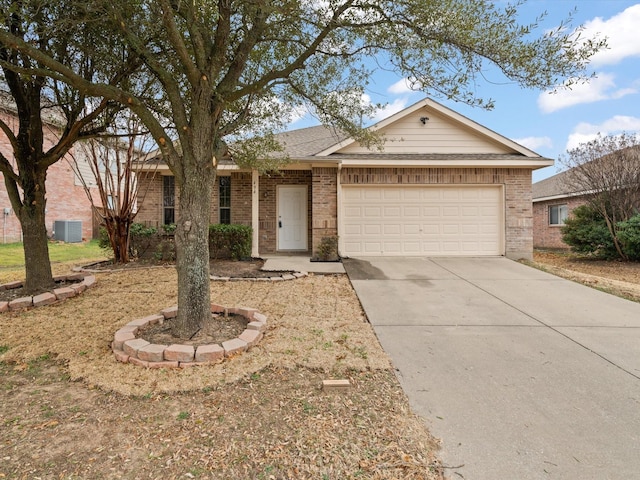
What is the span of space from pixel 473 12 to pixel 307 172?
24.8ft

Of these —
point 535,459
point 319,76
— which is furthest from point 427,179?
point 535,459

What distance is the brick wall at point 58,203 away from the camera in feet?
52.0

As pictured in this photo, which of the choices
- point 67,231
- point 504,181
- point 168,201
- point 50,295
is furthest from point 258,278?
point 67,231

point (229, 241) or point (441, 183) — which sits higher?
point (441, 183)

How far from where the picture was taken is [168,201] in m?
11.2

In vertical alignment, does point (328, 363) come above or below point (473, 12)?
below

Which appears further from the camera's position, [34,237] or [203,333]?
[34,237]

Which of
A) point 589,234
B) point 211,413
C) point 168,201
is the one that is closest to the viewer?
point 211,413

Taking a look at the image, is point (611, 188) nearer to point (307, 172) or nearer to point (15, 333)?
point (307, 172)

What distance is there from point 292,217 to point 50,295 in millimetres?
7031

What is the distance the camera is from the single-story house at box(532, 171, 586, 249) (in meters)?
17.8

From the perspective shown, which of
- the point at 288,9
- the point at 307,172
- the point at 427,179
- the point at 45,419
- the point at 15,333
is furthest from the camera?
the point at 307,172

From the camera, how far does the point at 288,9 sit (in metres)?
3.95

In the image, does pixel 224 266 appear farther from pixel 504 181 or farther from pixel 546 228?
pixel 546 228
